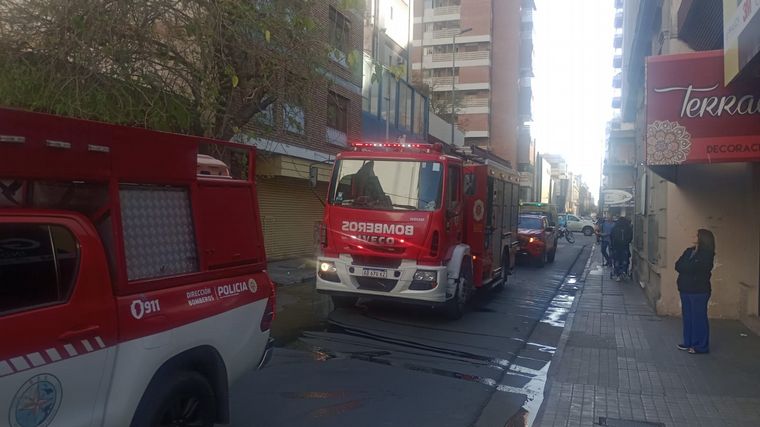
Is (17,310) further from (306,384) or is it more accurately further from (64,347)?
(306,384)

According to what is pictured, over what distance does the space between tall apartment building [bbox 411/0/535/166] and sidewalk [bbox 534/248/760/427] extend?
49.7 meters

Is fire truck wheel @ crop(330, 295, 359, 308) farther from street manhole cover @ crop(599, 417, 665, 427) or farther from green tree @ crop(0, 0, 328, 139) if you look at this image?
street manhole cover @ crop(599, 417, 665, 427)

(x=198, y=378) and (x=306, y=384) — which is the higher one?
(x=198, y=378)

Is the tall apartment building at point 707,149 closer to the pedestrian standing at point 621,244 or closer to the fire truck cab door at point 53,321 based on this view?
the pedestrian standing at point 621,244

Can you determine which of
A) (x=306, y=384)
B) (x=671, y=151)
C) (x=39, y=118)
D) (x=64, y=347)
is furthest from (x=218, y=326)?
(x=671, y=151)

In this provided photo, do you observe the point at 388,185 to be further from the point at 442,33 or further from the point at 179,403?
the point at 442,33

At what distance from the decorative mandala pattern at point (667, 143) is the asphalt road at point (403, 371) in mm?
2987

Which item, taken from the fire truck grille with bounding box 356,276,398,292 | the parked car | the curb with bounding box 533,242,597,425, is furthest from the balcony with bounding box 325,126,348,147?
the parked car

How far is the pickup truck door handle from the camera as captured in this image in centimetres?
300

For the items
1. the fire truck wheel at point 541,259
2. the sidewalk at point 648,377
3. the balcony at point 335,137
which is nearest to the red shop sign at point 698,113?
the sidewalk at point 648,377

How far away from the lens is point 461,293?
10.1 m

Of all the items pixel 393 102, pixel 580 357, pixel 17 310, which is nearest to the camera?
pixel 17 310

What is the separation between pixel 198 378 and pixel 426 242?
565cm

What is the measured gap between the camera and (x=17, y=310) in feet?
9.30
